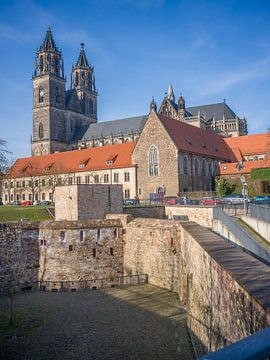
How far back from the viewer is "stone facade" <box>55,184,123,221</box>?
99.1 feet

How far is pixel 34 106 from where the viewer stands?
332 feet

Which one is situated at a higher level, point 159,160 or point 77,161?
point 77,161

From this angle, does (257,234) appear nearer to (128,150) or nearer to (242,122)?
(128,150)

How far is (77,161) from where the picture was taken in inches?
2454

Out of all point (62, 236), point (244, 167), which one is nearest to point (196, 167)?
point (244, 167)

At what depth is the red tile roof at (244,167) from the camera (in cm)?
5012

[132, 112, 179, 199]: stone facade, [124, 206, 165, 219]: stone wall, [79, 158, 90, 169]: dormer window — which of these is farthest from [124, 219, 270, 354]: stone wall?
[79, 158, 90, 169]: dormer window

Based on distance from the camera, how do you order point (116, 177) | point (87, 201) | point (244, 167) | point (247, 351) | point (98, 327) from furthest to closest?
point (116, 177)
point (244, 167)
point (87, 201)
point (98, 327)
point (247, 351)

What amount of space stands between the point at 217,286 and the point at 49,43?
105 meters

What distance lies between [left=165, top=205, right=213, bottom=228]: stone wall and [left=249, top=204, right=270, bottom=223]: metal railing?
18.2ft

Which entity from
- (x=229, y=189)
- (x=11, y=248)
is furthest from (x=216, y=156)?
(x=11, y=248)

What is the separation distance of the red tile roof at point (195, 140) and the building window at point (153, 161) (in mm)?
3325

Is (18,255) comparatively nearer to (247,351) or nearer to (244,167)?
(247,351)

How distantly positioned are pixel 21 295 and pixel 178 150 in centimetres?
3004
